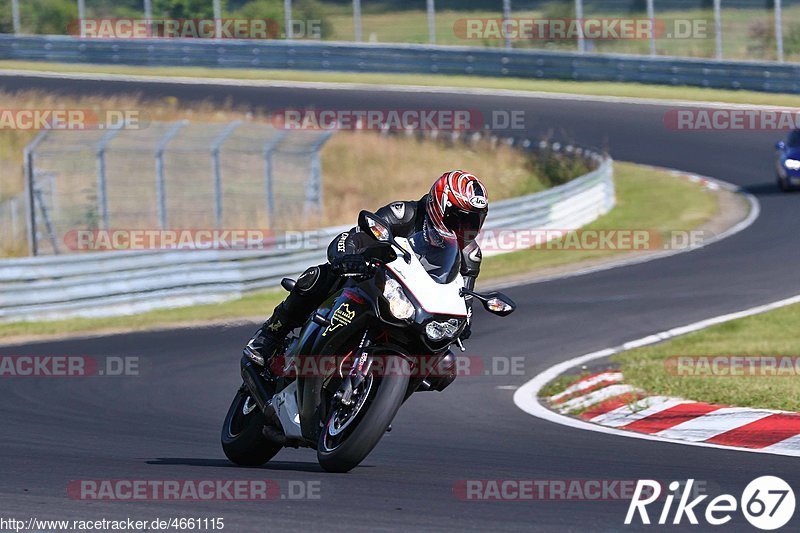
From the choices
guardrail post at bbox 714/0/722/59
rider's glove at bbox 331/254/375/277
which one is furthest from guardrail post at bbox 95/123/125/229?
guardrail post at bbox 714/0/722/59

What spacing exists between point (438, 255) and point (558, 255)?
47.9 feet

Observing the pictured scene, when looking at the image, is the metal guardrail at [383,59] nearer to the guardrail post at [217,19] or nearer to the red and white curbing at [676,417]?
the guardrail post at [217,19]

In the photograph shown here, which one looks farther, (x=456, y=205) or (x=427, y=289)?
(x=456, y=205)

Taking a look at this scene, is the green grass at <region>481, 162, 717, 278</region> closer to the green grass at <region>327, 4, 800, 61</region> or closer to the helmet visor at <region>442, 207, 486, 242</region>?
the green grass at <region>327, 4, 800, 61</region>

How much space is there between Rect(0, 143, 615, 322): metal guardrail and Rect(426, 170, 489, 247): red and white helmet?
10656mm

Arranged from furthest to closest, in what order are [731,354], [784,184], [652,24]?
[652,24], [784,184], [731,354]

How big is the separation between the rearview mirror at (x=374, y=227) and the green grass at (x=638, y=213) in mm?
13124

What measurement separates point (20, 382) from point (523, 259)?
34.1 feet

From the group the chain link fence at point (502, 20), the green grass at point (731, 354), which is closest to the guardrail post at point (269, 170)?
the green grass at point (731, 354)

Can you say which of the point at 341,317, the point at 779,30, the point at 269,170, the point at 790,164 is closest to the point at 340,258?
the point at 341,317

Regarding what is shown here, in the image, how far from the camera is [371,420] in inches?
266

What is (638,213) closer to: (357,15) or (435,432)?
(435,432)

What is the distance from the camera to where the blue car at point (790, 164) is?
81.4ft

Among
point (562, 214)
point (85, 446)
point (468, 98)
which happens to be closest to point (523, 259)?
point (562, 214)
